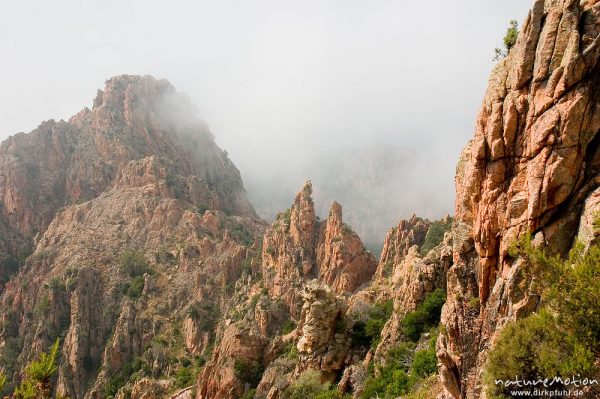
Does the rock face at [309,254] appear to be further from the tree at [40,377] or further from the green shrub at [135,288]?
the tree at [40,377]

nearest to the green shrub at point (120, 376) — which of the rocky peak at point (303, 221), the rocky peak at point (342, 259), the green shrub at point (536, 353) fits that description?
the rocky peak at point (303, 221)

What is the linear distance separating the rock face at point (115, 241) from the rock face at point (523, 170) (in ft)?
180

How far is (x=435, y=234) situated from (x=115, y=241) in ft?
245

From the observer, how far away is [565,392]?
14539mm

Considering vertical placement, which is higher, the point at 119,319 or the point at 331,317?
the point at 119,319

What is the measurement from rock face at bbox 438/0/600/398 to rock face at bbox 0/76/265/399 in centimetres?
5496

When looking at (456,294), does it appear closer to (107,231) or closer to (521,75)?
(521,75)

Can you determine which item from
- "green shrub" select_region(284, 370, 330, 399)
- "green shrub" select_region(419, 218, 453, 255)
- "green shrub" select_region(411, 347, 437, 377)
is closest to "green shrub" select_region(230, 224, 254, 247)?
"green shrub" select_region(419, 218, 453, 255)

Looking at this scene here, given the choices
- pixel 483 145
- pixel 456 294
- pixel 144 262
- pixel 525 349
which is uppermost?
pixel 144 262

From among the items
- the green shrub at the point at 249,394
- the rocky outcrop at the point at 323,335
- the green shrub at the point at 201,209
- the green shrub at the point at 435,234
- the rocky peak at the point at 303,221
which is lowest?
the green shrub at the point at 249,394

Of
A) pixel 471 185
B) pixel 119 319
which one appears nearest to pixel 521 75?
pixel 471 185

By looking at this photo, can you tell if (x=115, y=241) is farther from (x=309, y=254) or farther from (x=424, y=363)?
(x=424, y=363)

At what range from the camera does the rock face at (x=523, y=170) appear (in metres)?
16.4

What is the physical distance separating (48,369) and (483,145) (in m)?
23.2
